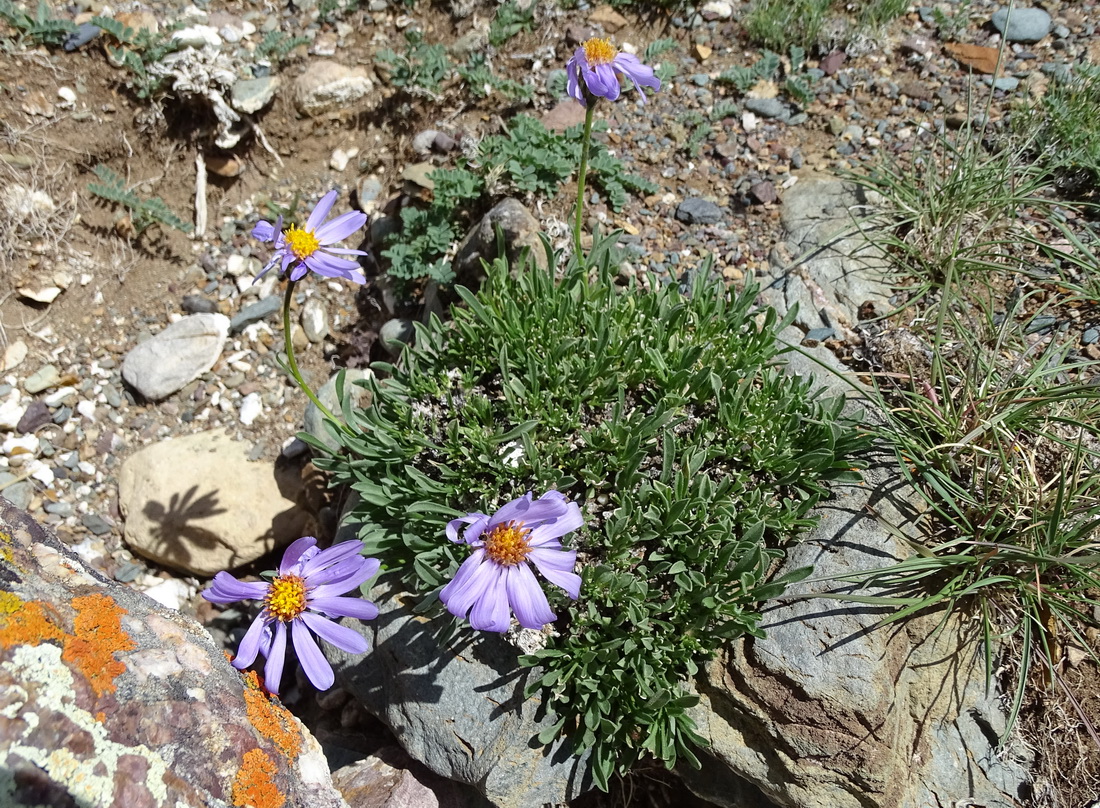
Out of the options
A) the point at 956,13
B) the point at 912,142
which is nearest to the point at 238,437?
the point at 912,142

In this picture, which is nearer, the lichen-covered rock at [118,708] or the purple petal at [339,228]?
the lichen-covered rock at [118,708]

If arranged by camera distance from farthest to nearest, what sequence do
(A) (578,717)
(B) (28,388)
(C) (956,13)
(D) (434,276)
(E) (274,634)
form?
(C) (956,13) < (B) (28,388) < (D) (434,276) < (A) (578,717) < (E) (274,634)

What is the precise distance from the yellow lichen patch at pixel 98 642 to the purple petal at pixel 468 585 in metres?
0.89

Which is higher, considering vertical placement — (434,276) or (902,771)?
(434,276)

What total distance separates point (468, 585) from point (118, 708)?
0.99 m

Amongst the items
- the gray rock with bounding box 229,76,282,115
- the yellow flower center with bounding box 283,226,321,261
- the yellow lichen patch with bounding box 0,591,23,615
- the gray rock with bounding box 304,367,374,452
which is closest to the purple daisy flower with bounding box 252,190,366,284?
the yellow flower center with bounding box 283,226,321,261

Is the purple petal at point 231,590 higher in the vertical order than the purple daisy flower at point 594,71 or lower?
lower

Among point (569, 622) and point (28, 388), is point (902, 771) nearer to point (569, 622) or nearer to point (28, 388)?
point (569, 622)

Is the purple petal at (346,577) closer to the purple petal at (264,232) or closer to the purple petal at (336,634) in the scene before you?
the purple petal at (336,634)

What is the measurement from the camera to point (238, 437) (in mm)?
4383

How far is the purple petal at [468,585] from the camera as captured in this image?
2381 mm

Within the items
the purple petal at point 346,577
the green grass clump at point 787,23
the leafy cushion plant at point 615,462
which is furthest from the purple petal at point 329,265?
the green grass clump at point 787,23

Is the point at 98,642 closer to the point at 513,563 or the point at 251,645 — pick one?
the point at 251,645

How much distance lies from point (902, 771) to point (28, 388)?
4.75m
